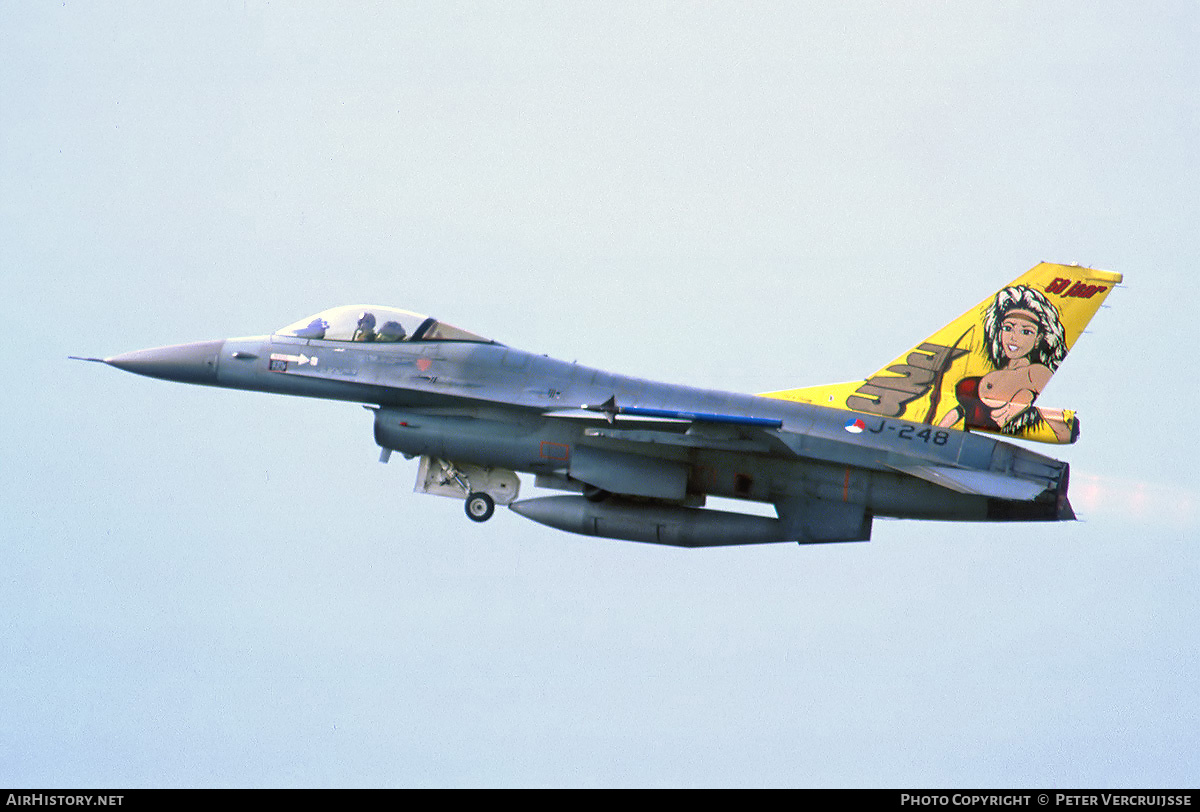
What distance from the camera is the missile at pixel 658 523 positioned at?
2434cm

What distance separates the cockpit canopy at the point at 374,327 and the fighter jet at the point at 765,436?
12cm

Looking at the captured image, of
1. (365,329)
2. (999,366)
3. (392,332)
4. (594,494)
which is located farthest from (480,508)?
(999,366)

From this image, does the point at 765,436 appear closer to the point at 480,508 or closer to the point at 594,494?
the point at 594,494

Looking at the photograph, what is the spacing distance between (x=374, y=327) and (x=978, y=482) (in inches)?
339

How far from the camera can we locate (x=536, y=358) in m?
24.8

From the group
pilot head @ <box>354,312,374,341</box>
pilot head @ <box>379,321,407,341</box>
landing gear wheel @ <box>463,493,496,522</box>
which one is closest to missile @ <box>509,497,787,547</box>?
landing gear wheel @ <box>463,493,496,522</box>

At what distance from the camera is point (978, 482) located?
2320cm

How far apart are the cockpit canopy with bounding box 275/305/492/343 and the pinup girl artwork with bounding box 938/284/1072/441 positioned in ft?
22.2

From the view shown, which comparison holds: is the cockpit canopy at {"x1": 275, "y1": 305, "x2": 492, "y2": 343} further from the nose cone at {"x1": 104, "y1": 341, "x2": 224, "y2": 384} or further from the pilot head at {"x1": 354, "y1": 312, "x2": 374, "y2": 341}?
the nose cone at {"x1": 104, "y1": 341, "x2": 224, "y2": 384}

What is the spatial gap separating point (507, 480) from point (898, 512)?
5461 millimetres

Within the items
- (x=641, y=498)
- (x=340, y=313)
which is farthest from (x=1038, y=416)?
(x=340, y=313)

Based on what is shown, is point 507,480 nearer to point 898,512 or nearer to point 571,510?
point 571,510

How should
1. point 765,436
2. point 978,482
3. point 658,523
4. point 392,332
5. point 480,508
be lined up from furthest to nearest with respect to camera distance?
point 392,332, point 480,508, point 658,523, point 765,436, point 978,482

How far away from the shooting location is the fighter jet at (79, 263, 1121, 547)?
23.8 m
